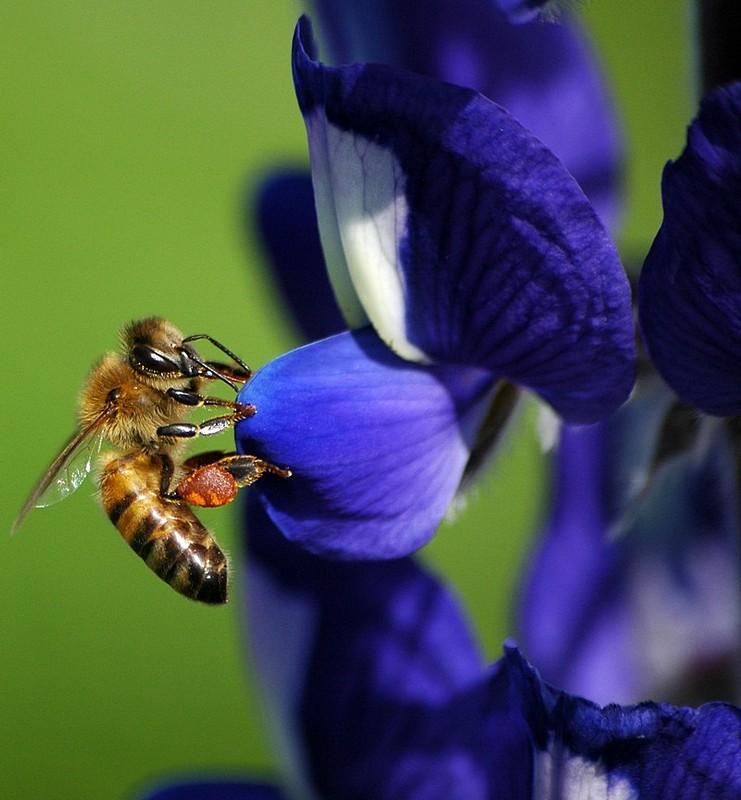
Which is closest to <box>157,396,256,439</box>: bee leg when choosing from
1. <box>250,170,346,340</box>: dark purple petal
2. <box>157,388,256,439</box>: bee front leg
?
<box>157,388,256,439</box>: bee front leg

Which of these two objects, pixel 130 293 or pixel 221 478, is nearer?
pixel 221 478

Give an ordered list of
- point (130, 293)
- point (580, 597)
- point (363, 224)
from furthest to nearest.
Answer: point (130, 293) → point (580, 597) → point (363, 224)

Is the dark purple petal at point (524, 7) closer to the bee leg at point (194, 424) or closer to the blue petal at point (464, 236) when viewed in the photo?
the blue petal at point (464, 236)

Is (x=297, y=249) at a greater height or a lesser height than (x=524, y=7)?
lesser

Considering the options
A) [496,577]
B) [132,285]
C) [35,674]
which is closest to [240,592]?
[35,674]

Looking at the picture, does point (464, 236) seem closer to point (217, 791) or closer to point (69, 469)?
point (69, 469)

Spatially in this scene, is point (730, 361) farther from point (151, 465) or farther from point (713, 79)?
point (151, 465)

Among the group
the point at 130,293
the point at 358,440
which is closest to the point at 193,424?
the point at 358,440
